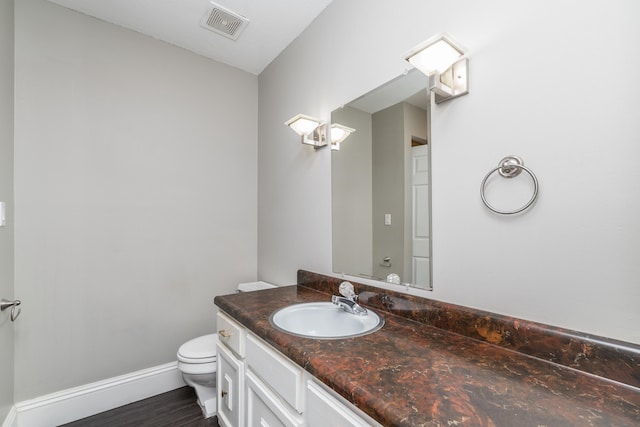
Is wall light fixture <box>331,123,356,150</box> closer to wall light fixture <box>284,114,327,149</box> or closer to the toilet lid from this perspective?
wall light fixture <box>284,114,327,149</box>

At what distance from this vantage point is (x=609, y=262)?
78cm

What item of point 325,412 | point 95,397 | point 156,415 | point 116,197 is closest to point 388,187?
point 325,412

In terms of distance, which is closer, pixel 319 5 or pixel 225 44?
pixel 319 5

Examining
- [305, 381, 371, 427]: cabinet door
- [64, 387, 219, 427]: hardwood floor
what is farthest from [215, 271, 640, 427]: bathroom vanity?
[64, 387, 219, 427]: hardwood floor

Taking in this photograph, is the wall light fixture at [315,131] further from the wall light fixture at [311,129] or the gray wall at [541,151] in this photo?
the gray wall at [541,151]

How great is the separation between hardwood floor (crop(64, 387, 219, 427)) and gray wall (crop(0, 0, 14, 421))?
485mm

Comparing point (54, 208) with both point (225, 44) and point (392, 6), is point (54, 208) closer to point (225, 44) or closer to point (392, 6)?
point (225, 44)

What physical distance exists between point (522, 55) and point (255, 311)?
4.64 ft

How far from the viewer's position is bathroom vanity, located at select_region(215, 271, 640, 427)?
0.63 metres

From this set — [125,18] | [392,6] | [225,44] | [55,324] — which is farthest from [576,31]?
[55,324]

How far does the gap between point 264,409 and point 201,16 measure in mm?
2288

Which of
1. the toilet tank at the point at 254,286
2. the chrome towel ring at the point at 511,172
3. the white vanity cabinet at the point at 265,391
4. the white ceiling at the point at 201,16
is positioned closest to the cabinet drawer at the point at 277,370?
the white vanity cabinet at the point at 265,391

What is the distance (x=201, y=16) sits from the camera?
1.92 m

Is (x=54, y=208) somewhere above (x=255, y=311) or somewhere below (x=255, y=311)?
above
